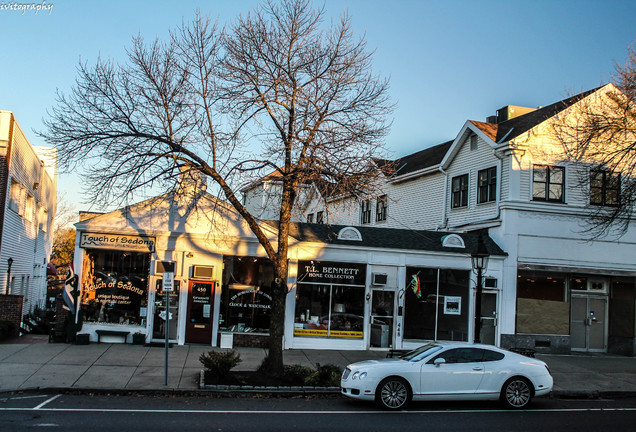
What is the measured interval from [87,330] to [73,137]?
288 inches

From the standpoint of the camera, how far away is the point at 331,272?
2098 centimetres

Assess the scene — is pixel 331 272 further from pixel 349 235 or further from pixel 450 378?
pixel 450 378

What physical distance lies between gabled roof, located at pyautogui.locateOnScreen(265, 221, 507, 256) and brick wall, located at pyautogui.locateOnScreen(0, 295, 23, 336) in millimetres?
9161

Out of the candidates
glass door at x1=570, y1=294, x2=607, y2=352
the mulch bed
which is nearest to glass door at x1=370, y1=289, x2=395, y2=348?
the mulch bed

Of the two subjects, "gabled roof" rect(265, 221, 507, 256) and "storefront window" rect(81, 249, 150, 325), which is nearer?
"storefront window" rect(81, 249, 150, 325)

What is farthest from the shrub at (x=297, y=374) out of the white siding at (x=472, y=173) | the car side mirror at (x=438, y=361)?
the white siding at (x=472, y=173)

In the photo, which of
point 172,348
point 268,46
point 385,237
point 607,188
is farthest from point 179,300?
point 607,188

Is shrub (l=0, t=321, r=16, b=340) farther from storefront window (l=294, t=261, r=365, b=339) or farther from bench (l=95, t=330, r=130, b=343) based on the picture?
storefront window (l=294, t=261, r=365, b=339)

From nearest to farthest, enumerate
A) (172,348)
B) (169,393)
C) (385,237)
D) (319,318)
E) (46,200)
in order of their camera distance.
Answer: (169,393) < (172,348) < (319,318) < (385,237) < (46,200)

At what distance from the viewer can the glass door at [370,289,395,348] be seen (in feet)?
69.3

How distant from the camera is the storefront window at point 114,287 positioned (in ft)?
64.4

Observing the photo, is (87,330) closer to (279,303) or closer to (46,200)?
(279,303)

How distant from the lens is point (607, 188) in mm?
22953

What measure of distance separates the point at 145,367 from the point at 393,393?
7.11 m
